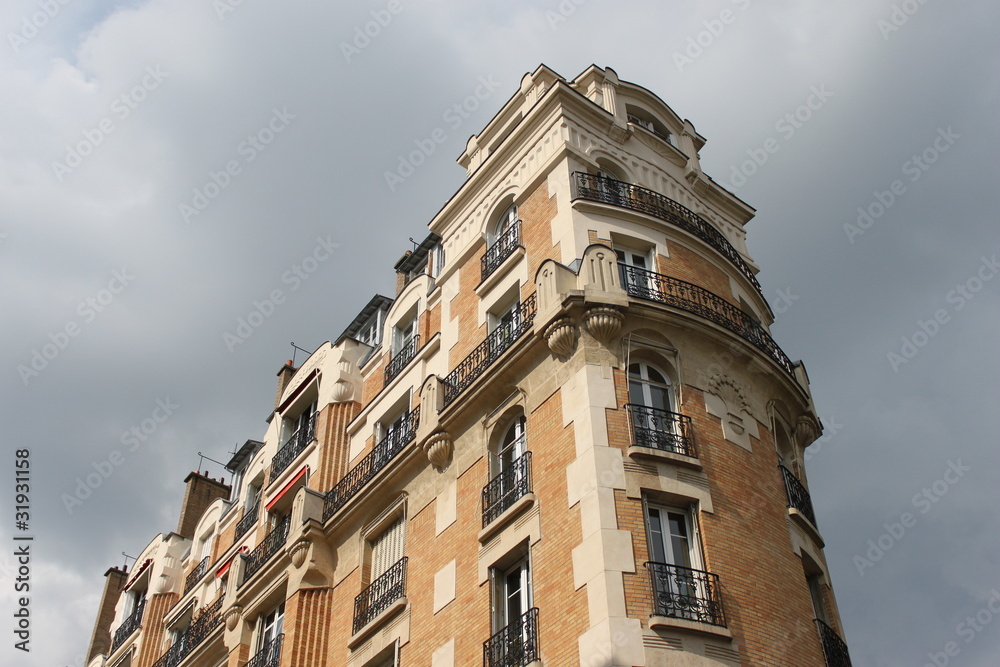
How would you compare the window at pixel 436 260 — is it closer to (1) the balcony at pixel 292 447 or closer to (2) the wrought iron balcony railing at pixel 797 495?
(1) the balcony at pixel 292 447

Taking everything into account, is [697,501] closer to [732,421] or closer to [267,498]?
[732,421]

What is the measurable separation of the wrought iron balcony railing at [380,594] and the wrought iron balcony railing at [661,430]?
5.90 m

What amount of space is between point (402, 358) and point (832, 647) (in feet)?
39.0

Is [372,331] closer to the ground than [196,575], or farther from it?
farther from it

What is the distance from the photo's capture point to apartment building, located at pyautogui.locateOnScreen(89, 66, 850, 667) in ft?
50.0

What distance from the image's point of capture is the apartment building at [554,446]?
15227 millimetres

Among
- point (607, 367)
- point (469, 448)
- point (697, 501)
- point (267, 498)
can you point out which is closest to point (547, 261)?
point (607, 367)

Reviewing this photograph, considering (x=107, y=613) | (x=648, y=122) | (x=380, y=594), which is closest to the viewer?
(x=380, y=594)

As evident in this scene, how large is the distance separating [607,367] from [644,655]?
529cm

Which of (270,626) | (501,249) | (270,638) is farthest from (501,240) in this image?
(270,638)

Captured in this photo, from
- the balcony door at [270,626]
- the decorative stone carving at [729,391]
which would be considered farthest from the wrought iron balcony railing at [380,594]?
the decorative stone carving at [729,391]

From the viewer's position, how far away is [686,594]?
14680 mm

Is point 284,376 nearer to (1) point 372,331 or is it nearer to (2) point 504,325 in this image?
(1) point 372,331

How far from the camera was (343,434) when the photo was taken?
25.0 metres
